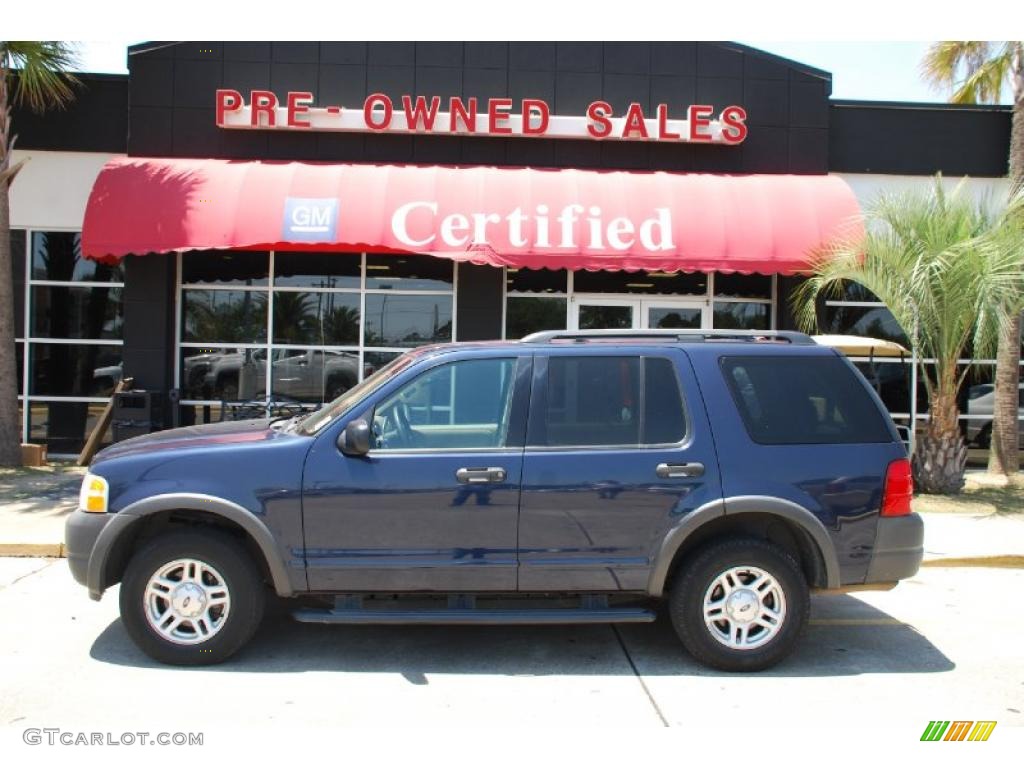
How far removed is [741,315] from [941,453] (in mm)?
3751

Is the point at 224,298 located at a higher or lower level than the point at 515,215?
lower

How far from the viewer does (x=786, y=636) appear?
479cm

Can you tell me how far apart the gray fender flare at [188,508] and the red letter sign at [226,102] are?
8747mm

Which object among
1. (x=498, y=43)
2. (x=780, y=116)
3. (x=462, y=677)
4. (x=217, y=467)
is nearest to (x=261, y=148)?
(x=498, y=43)

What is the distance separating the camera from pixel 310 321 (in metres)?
12.5

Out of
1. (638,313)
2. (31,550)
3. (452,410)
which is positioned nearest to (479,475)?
(452,410)

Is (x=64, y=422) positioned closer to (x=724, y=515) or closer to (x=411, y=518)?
(x=411, y=518)

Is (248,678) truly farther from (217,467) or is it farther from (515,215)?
(515,215)

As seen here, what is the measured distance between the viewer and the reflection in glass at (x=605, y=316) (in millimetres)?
12648

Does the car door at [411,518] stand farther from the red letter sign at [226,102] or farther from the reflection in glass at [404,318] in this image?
the red letter sign at [226,102]

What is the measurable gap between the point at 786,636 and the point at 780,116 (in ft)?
32.2

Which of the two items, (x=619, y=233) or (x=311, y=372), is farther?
(x=311, y=372)

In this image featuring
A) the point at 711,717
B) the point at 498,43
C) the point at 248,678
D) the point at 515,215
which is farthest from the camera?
the point at 498,43

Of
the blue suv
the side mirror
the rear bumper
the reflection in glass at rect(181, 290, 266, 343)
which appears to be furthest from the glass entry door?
the side mirror
